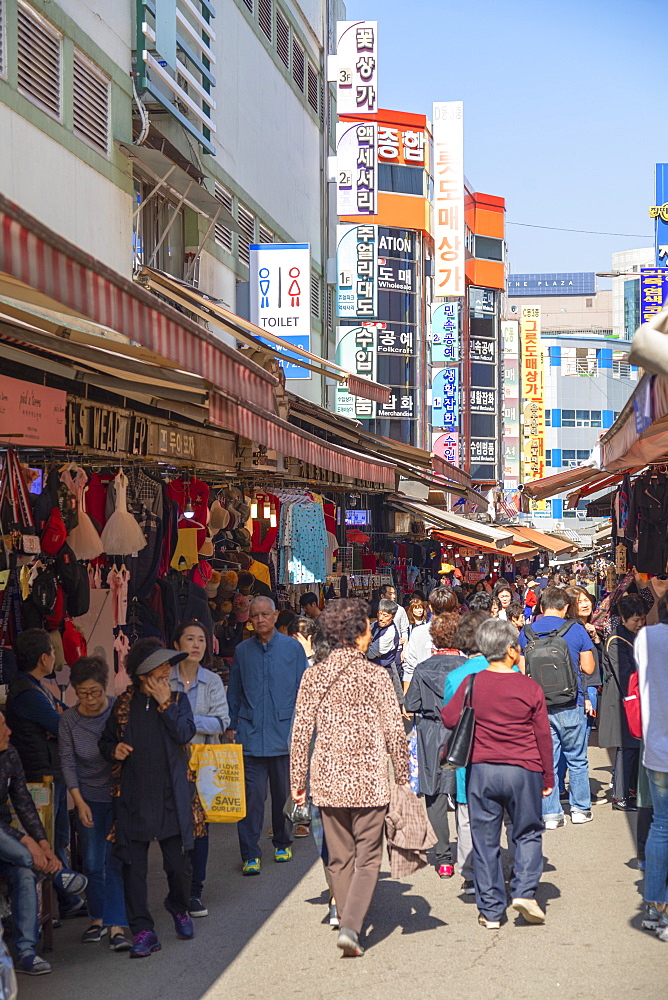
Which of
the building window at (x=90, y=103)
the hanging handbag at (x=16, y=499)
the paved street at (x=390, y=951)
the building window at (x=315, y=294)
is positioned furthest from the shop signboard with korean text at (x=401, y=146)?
the paved street at (x=390, y=951)

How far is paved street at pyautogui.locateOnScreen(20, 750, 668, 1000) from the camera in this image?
5.95 m

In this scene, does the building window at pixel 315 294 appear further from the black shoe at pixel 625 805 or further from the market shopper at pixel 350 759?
the market shopper at pixel 350 759

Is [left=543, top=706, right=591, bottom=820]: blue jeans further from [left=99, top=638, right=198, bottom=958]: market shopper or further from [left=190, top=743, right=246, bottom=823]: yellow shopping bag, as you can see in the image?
[left=99, top=638, right=198, bottom=958]: market shopper

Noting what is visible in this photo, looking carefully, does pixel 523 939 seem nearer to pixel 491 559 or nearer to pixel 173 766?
pixel 173 766

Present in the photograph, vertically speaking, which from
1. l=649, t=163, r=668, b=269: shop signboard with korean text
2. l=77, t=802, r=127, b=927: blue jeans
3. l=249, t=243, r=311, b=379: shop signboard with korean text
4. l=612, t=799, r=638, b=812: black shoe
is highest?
l=649, t=163, r=668, b=269: shop signboard with korean text

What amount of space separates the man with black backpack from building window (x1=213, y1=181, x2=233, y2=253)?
8019 mm

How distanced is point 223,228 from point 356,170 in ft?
37.4

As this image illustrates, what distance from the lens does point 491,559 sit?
4503cm

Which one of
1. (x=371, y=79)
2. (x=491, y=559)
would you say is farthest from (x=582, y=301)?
(x=371, y=79)

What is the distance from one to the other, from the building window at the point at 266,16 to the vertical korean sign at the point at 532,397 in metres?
38.5

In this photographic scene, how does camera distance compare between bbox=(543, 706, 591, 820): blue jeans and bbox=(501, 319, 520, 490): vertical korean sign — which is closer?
bbox=(543, 706, 591, 820): blue jeans

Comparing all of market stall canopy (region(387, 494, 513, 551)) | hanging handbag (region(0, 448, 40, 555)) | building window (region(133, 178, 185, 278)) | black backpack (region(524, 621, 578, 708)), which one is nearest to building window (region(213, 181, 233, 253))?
building window (region(133, 178, 185, 278))

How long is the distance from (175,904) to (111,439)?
11.2 ft

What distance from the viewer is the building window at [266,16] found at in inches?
767
